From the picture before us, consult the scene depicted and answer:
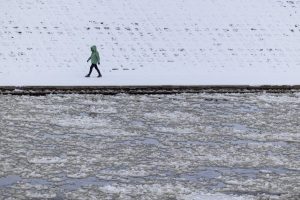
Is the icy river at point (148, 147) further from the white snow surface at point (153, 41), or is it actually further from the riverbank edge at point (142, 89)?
the white snow surface at point (153, 41)

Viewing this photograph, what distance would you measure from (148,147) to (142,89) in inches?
371

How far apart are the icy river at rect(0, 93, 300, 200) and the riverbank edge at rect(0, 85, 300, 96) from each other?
100cm

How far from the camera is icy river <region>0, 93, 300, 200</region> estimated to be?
453 inches

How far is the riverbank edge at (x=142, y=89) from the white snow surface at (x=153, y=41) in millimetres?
1612

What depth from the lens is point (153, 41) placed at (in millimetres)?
31344

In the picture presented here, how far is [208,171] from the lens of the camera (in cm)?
1286

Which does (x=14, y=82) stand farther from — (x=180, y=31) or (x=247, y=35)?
(x=247, y=35)

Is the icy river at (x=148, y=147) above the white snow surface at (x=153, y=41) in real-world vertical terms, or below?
below

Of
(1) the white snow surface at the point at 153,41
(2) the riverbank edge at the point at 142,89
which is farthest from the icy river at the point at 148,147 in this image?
(1) the white snow surface at the point at 153,41

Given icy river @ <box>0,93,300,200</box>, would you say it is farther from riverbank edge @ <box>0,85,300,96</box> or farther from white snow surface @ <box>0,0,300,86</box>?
white snow surface @ <box>0,0,300,86</box>

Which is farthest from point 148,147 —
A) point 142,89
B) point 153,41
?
point 153,41

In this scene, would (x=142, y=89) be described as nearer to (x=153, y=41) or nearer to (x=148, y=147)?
(x=153, y=41)

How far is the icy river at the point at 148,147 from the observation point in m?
11.5

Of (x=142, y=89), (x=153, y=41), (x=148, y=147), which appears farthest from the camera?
(x=153, y=41)
